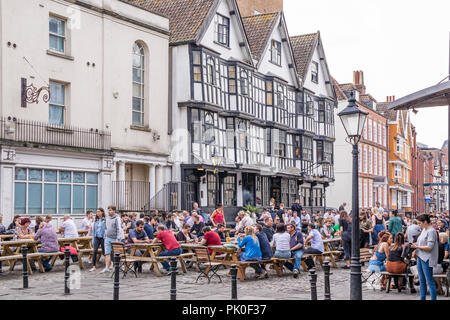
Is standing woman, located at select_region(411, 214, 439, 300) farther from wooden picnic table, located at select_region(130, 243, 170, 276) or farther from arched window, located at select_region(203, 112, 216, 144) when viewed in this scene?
arched window, located at select_region(203, 112, 216, 144)

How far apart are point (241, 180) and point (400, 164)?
35.7 m

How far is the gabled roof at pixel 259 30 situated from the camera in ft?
130

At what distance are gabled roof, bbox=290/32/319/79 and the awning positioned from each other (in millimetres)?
33060

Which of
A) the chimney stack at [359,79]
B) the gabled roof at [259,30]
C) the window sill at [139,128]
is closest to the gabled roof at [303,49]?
the gabled roof at [259,30]

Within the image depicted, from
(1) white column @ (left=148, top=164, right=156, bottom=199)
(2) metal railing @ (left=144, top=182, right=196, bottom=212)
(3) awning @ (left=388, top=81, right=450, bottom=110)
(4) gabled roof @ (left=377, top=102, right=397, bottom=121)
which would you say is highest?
(4) gabled roof @ (left=377, top=102, right=397, bottom=121)

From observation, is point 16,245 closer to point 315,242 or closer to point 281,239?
point 281,239

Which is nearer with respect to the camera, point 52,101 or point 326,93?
point 52,101

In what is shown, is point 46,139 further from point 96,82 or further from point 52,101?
point 96,82

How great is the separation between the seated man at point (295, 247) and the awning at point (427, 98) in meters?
5.80

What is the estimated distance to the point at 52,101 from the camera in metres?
26.1

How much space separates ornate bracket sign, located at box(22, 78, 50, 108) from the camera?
24.4 metres

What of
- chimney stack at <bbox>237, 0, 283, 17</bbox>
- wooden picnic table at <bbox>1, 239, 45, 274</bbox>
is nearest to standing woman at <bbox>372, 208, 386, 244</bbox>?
wooden picnic table at <bbox>1, 239, 45, 274</bbox>

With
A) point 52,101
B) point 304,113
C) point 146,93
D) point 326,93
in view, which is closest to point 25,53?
point 52,101
